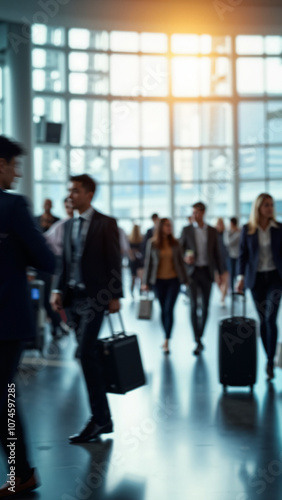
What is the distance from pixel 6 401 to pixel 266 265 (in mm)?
3845

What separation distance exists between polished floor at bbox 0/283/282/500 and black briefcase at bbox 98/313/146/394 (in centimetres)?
32

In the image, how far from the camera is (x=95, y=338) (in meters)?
4.86

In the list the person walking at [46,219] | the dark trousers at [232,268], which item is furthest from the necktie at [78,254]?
the dark trousers at [232,268]

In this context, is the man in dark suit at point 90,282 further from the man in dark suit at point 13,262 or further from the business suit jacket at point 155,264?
the business suit jacket at point 155,264

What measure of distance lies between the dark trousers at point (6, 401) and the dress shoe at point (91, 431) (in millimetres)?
1085

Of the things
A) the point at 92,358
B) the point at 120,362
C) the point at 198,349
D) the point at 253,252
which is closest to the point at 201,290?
the point at 198,349

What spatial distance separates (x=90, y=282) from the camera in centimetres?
489

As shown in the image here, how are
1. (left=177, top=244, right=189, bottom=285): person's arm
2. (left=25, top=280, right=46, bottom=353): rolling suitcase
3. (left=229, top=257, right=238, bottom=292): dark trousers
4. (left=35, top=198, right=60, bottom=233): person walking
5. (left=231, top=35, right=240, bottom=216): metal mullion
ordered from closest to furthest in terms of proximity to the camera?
(left=25, top=280, right=46, bottom=353): rolling suitcase
(left=177, top=244, right=189, bottom=285): person's arm
(left=35, top=198, right=60, bottom=233): person walking
(left=229, top=257, right=238, bottom=292): dark trousers
(left=231, top=35, right=240, bottom=216): metal mullion

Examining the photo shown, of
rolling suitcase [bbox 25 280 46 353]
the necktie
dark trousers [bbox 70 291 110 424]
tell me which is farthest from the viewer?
rolling suitcase [bbox 25 280 46 353]

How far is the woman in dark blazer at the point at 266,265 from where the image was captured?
686cm

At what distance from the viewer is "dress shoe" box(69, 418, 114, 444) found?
482 cm

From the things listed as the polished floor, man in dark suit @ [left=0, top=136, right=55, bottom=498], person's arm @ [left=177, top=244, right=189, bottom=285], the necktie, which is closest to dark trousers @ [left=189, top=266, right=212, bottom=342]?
person's arm @ [left=177, top=244, right=189, bottom=285]

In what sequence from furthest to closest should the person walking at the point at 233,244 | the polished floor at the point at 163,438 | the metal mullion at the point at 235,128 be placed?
the metal mullion at the point at 235,128 → the person walking at the point at 233,244 → the polished floor at the point at 163,438

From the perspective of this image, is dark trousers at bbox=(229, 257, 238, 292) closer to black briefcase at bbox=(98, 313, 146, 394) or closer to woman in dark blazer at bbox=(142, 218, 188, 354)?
woman in dark blazer at bbox=(142, 218, 188, 354)
